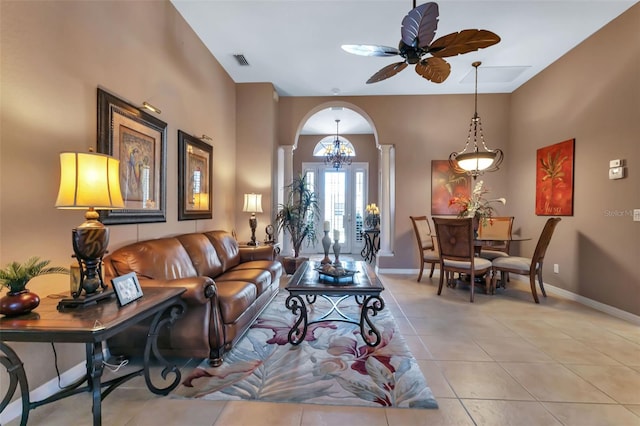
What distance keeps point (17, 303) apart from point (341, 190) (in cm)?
699

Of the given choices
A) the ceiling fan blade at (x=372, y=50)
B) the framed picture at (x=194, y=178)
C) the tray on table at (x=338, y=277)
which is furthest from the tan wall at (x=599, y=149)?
the framed picture at (x=194, y=178)

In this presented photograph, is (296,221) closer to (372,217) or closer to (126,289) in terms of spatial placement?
(372,217)

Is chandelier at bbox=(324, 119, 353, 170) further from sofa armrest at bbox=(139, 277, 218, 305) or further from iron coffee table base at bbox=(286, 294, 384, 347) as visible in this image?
sofa armrest at bbox=(139, 277, 218, 305)

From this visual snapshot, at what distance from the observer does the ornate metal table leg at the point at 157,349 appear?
69.2 inches

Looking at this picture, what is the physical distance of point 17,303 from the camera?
138 centimetres

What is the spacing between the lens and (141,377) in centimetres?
201

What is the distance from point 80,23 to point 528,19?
4422 millimetres

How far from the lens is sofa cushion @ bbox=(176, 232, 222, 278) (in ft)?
9.56

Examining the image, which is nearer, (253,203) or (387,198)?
(253,203)

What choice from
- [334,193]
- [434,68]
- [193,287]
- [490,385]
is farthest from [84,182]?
[334,193]

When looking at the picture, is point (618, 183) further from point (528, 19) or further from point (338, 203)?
point (338, 203)

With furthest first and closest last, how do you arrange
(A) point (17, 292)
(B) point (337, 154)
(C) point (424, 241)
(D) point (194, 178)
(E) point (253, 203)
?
(B) point (337, 154) → (C) point (424, 241) → (E) point (253, 203) → (D) point (194, 178) → (A) point (17, 292)

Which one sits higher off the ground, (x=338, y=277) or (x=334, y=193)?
(x=334, y=193)

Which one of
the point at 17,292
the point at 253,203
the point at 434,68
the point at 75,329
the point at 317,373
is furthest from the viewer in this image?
the point at 253,203
